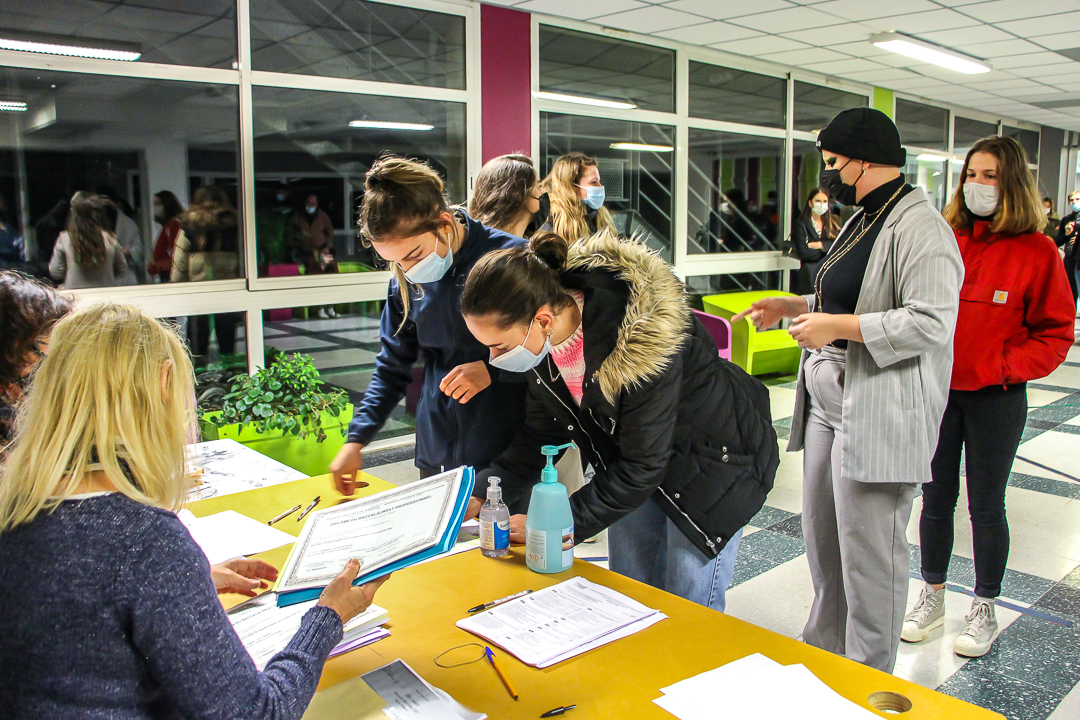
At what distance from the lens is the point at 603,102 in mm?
6133

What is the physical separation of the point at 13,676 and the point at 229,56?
13.3 feet

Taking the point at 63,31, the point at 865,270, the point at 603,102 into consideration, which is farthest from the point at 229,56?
the point at 865,270

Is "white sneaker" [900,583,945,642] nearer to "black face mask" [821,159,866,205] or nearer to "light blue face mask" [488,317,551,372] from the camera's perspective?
"black face mask" [821,159,866,205]

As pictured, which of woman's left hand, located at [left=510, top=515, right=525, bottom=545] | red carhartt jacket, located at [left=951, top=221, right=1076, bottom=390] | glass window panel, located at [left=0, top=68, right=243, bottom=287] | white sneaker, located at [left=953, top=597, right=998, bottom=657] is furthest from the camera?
glass window panel, located at [left=0, top=68, right=243, bottom=287]

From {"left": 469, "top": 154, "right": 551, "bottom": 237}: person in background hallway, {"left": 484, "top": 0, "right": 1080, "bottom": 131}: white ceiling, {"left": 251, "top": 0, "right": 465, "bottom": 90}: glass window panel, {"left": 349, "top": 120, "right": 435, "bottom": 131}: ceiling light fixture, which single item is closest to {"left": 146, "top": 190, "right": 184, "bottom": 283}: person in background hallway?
{"left": 251, "top": 0, "right": 465, "bottom": 90}: glass window panel

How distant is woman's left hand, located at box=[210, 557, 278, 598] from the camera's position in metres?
1.42

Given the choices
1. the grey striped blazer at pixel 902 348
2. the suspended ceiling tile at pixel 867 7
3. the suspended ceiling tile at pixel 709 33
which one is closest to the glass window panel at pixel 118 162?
the suspended ceiling tile at pixel 709 33

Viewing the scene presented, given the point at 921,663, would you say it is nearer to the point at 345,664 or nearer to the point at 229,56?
the point at 345,664

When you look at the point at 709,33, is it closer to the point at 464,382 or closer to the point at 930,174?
the point at 464,382

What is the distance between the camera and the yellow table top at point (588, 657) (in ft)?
3.64

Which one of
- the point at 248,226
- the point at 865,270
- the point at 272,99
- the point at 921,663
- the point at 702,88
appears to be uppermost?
the point at 702,88

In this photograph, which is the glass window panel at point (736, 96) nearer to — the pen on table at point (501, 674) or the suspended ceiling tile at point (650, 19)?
the suspended ceiling tile at point (650, 19)

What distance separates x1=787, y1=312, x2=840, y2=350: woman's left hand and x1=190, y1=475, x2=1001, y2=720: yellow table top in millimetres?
757

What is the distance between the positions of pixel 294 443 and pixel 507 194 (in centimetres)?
199
